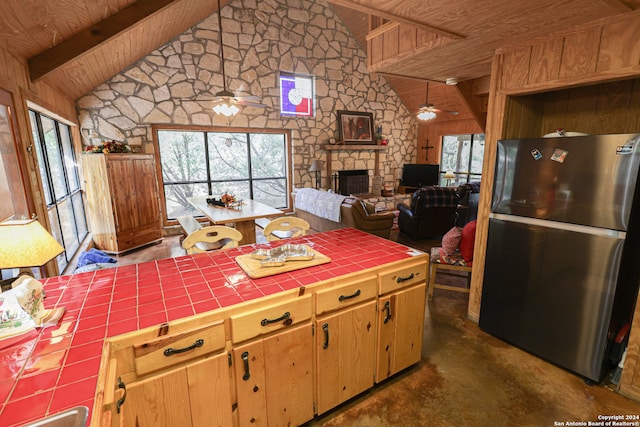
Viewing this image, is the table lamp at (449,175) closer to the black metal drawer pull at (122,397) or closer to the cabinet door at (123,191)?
the cabinet door at (123,191)

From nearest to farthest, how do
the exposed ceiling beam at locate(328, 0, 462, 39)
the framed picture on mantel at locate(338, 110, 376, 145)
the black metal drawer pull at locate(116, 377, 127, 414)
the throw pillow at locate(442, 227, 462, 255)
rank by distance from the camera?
1. the black metal drawer pull at locate(116, 377, 127, 414)
2. the exposed ceiling beam at locate(328, 0, 462, 39)
3. the throw pillow at locate(442, 227, 462, 255)
4. the framed picture on mantel at locate(338, 110, 376, 145)

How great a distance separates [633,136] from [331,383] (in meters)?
2.19

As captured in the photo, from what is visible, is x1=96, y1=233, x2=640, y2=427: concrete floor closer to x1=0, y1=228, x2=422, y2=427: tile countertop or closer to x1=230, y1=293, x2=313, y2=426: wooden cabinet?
x1=230, y1=293, x2=313, y2=426: wooden cabinet

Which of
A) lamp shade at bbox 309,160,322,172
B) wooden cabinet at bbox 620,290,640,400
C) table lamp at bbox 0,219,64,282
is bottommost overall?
wooden cabinet at bbox 620,290,640,400

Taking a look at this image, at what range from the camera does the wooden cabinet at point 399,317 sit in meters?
1.82

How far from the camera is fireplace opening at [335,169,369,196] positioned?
24.3 ft

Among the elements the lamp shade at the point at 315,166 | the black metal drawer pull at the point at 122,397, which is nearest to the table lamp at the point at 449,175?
the lamp shade at the point at 315,166

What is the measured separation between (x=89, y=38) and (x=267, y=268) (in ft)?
9.24

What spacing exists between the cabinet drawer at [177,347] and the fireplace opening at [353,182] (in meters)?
6.28

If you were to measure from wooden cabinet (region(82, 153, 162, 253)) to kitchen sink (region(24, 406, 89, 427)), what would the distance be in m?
4.26

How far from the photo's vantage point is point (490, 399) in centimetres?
192

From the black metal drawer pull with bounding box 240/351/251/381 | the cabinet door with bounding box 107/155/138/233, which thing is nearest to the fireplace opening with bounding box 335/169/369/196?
the cabinet door with bounding box 107/155/138/233

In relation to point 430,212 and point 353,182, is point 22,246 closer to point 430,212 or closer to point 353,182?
point 430,212

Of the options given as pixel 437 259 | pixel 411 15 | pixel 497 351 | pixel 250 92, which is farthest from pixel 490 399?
pixel 250 92
